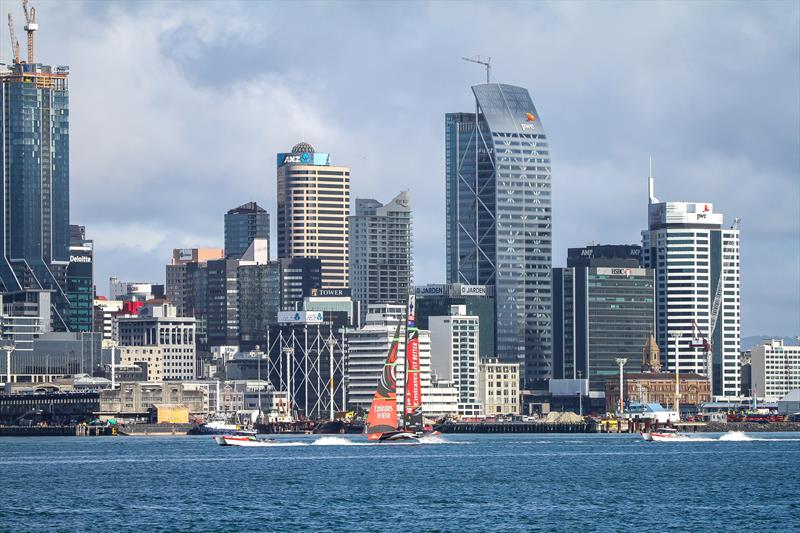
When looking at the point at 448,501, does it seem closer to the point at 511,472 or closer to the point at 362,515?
the point at 362,515

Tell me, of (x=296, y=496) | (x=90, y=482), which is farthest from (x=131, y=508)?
(x=90, y=482)

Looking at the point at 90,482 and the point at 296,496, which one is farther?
the point at 90,482

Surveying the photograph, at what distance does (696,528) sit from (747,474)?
59540mm

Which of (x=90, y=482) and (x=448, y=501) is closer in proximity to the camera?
(x=448, y=501)

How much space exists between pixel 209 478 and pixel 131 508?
37.9 m

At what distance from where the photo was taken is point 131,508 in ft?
449

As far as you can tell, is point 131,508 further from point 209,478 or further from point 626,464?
point 626,464

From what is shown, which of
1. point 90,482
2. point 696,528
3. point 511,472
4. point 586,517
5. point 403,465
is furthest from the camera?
point 403,465

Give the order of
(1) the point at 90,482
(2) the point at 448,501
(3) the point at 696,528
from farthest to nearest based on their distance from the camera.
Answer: (1) the point at 90,482
(2) the point at 448,501
(3) the point at 696,528

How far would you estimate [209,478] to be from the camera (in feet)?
573

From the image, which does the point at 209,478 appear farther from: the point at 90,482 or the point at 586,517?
the point at 586,517

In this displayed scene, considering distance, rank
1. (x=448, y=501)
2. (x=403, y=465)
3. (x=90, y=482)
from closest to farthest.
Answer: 1. (x=448, y=501)
2. (x=90, y=482)
3. (x=403, y=465)

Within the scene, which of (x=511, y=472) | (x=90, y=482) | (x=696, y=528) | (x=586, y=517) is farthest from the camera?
(x=511, y=472)

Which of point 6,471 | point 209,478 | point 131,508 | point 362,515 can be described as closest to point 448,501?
point 362,515
